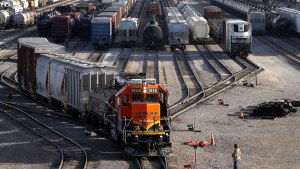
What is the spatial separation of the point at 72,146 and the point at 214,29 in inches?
1742

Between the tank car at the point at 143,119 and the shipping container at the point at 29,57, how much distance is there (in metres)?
13.7

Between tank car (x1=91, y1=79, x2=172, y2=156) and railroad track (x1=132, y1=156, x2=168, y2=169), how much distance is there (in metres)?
0.28

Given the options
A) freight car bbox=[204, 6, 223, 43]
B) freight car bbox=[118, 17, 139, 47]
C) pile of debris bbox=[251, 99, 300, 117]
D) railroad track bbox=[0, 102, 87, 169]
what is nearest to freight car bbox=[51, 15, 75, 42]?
freight car bbox=[118, 17, 139, 47]

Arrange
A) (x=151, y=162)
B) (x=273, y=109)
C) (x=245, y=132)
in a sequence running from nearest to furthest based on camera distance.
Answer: (x=151, y=162) → (x=245, y=132) → (x=273, y=109)

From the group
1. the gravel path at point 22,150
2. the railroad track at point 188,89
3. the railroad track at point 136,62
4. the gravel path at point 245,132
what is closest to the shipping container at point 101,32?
the railroad track at point 136,62

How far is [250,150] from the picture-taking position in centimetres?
2550

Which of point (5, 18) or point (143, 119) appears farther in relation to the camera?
Result: point (5, 18)

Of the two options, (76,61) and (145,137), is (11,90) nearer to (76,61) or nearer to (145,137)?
(76,61)

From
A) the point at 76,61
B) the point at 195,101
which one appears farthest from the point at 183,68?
the point at 76,61

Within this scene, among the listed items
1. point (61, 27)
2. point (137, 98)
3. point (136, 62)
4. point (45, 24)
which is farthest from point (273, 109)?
point (45, 24)

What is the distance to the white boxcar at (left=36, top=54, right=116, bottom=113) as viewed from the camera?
2923 cm

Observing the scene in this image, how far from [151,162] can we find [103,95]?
5.20m

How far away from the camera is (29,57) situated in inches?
1487

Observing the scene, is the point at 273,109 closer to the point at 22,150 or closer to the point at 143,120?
the point at 143,120
